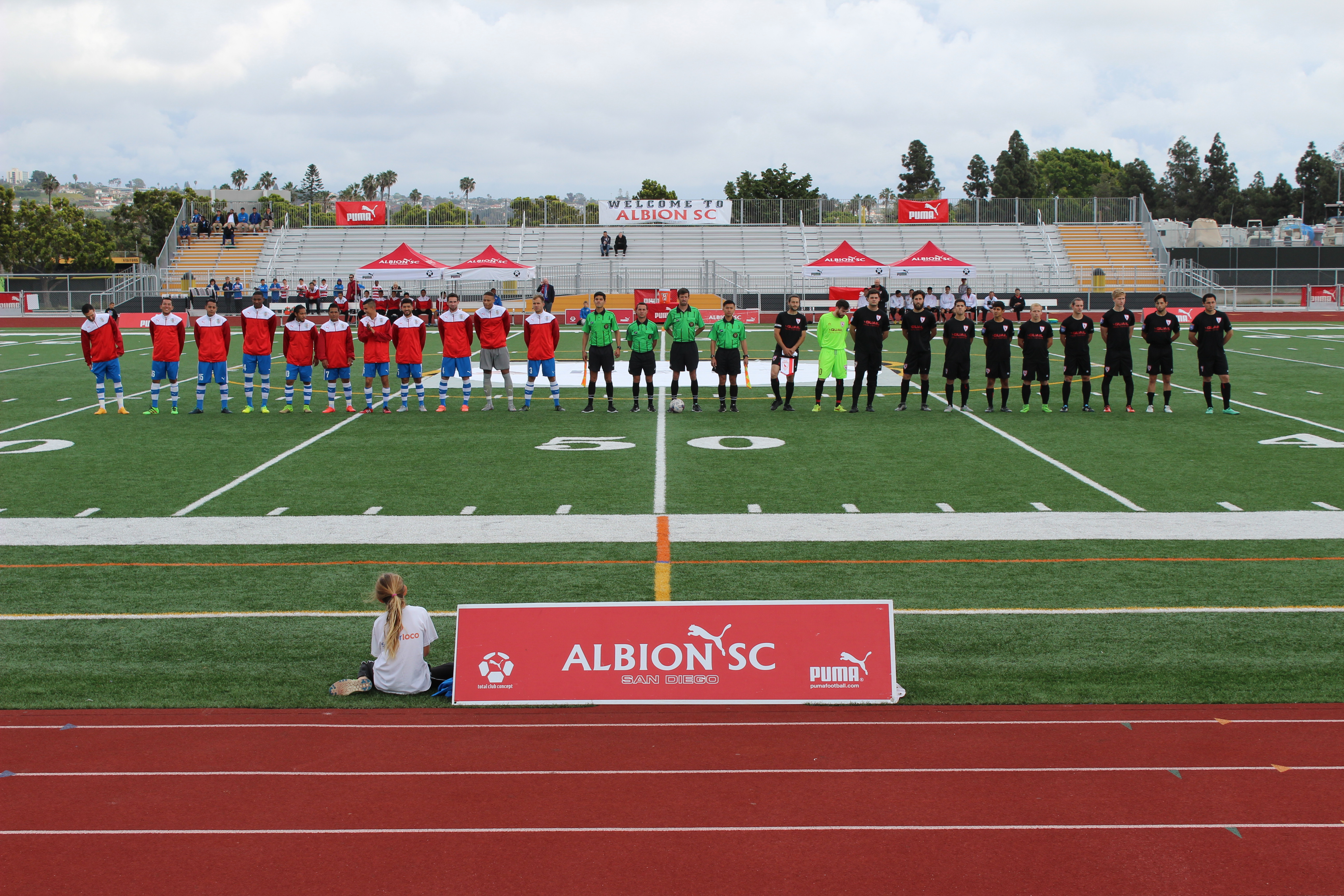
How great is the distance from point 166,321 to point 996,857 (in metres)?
16.7

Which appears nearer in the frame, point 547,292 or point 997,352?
point 997,352

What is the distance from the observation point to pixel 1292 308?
50.6 metres

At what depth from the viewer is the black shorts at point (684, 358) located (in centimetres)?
1817

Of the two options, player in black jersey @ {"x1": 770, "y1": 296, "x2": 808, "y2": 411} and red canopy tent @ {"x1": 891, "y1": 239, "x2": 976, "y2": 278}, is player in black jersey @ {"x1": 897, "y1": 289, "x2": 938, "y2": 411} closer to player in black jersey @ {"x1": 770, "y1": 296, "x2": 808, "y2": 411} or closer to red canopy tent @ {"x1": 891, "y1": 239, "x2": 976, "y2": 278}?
player in black jersey @ {"x1": 770, "y1": 296, "x2": 808, "y2": 411}

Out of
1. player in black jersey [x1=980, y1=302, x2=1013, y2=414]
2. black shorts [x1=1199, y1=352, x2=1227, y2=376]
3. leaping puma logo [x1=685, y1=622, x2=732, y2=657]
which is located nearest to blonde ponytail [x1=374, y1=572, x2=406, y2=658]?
leaping puma logo [x1=685, y1=622, x2=732, y2=657]

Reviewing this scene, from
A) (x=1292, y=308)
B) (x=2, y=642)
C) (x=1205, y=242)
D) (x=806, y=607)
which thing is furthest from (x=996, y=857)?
(x=1205, y=242)

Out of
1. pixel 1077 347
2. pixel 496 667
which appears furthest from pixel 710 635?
pixel 1077 347

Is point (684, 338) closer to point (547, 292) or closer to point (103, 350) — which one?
point (103, 350)

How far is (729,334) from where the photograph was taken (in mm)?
18109

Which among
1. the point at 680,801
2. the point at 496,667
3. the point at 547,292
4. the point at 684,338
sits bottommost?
the point at 680,801

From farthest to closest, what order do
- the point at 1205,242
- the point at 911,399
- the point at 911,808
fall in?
the point at 1205,242
the point at 911,399
the point at 911,808

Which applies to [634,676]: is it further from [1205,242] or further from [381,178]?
[381,178]

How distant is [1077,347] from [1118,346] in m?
0.60

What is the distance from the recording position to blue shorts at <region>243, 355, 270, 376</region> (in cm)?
1869
